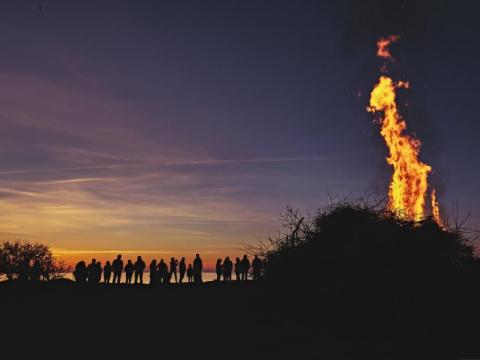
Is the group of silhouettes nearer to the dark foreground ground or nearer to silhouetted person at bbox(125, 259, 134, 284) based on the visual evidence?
silhouetted person at bbox(125, 259, 134, 284)

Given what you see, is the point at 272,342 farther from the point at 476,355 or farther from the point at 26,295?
the point at 26,295

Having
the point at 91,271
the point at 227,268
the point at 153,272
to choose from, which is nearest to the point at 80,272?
the point at 91,271

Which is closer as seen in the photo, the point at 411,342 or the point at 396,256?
the point at 411,342

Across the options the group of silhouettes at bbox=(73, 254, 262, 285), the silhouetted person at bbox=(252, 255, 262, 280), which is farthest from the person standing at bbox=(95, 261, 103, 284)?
the silhouetted person at bbox=(252, 255, 262, 280)

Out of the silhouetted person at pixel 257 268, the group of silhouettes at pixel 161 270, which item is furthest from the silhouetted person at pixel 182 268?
the silhouetted person at pixel 257 268

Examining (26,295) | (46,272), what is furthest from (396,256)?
(46,272)

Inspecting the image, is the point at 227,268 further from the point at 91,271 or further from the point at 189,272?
the point at 91,271

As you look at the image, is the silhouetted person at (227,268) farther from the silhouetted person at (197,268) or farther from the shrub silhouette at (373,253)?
the shrub silhouette at (373,253)

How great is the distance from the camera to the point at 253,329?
15344 mm

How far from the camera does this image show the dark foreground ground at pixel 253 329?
13227 millimetres

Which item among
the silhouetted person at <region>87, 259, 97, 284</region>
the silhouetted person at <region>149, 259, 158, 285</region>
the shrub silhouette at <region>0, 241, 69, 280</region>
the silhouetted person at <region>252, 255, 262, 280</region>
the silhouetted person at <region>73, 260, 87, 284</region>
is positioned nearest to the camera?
the silhouetted person at <region>252, 255, 262, 280</region>

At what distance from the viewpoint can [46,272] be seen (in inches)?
2689

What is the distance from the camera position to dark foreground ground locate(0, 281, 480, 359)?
43.4 ft

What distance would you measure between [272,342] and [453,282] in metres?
6.33
